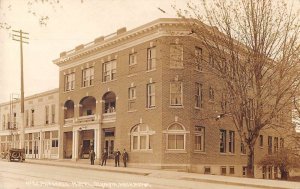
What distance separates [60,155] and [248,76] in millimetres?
25466

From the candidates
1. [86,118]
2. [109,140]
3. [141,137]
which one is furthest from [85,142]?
[141,137]

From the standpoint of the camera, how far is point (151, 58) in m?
35.2

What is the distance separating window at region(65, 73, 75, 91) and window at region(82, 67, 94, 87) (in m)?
2.27

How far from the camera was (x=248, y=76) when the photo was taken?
2756 cm

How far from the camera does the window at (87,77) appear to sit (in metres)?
42.4

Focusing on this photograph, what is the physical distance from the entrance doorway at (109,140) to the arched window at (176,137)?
7.81 meters

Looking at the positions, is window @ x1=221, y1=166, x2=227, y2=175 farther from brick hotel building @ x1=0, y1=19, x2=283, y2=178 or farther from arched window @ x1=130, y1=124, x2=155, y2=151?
arched window @ x1=130, y1=124, x2=155, y2=151

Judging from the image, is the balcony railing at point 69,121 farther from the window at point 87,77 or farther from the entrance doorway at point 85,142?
the window at point 87,77

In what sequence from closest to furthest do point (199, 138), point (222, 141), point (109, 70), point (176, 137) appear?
point (176, 137), point (199, 138), point (222, 141), point (109, 70)

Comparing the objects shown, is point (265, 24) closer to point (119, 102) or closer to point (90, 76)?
point (119, 102)

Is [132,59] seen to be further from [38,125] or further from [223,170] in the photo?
[38,125]

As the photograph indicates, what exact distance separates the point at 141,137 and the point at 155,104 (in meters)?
3.18

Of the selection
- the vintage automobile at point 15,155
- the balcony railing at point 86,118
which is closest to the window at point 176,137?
the balcony railing at point 86,118

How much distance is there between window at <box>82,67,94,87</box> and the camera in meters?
42.4
